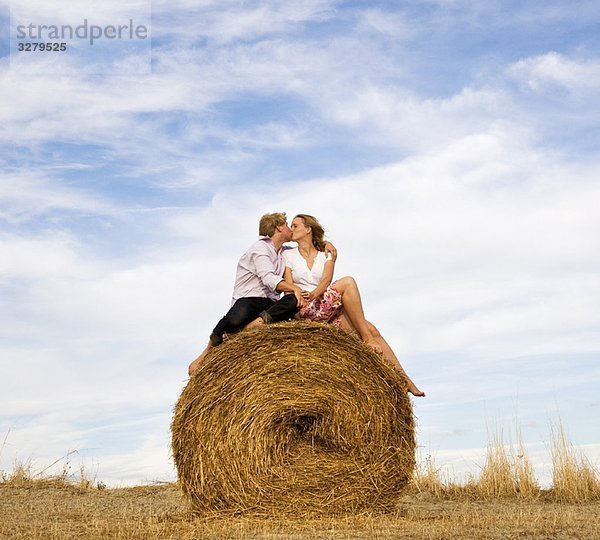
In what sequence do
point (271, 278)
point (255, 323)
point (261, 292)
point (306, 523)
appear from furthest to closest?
point (261, 292) < point (255, 323) < point (271, 278) < point (306, 523)

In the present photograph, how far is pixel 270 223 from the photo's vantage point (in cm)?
830

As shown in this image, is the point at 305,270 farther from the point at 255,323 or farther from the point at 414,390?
the point at 414,390

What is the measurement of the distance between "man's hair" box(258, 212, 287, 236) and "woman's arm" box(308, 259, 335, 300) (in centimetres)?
63

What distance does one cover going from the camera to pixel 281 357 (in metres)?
7.77

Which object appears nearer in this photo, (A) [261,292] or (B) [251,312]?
(B) [251,312]

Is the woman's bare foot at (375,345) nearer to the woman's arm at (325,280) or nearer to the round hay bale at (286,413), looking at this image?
the round hay bale at (286,413)

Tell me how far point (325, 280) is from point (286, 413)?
1.29 metres

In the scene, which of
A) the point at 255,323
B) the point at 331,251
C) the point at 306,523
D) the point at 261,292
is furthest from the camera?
the point at 331,251

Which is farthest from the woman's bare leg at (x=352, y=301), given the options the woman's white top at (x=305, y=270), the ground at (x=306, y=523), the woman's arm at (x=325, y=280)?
the ground at (x=306, y=523)

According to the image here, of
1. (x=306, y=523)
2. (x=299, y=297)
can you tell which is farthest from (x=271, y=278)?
(x=306, y=523)

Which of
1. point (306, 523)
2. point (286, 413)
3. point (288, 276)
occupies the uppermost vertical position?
point (288, 276)

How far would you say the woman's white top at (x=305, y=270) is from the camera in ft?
26.5

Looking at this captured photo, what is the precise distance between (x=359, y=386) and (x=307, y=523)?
1.31 m

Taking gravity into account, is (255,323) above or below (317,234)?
below
